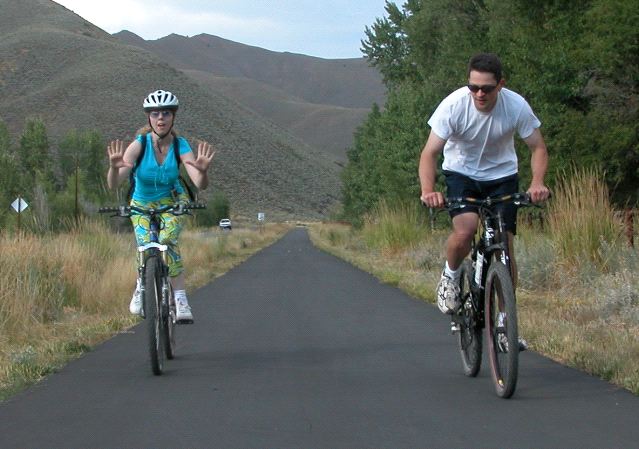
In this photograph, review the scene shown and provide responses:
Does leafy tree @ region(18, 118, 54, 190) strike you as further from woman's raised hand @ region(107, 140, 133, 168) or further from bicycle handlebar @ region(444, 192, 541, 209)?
bicycle handlebar @ region(444, 192, 541, 209)

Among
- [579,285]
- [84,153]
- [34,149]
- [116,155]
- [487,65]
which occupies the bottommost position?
[84,153]

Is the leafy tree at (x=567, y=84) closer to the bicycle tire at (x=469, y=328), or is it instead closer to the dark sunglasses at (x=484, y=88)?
the bicycle tire at (x=469, y=328)

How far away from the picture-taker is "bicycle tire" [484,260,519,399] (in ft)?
22.4

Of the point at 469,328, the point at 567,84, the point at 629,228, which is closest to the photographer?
the point at 469,328

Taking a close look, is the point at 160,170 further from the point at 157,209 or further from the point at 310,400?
the point at 310,400

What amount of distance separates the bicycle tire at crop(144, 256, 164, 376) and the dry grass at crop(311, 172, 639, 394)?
3.15 meters

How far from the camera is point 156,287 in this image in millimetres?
8602

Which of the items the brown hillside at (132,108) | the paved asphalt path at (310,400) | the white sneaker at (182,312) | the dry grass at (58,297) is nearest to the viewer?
the paved asphalt path at (310,400)

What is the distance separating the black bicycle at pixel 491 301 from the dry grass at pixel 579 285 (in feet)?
2.98

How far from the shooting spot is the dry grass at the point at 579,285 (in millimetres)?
8719

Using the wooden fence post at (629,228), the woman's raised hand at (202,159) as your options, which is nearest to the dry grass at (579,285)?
the wooden fence post at (629,228)

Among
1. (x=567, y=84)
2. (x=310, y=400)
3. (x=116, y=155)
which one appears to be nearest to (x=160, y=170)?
(x=116, y=155)

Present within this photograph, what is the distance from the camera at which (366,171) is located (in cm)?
6084

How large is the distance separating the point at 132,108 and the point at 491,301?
103 meters
